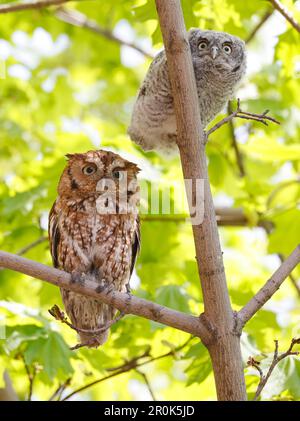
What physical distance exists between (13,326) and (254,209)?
1.88 metres

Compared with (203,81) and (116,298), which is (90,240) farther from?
(203,81)

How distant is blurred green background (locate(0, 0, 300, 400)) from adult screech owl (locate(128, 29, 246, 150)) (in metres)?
0.14

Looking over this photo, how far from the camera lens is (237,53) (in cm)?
353

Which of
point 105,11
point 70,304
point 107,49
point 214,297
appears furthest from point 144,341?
point 107,49

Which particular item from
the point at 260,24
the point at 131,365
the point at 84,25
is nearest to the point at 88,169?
the point at 131,365

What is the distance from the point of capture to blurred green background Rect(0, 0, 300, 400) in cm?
325

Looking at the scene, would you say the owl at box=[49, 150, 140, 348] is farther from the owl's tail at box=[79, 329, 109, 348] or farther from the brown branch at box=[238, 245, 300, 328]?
the brown branch at box=[238, 245, 300, 328]

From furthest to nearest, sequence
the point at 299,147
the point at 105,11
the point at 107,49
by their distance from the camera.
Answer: the point at 107,49, the point at 105,11, the point at 299,147

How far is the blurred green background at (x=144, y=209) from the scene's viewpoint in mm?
3246

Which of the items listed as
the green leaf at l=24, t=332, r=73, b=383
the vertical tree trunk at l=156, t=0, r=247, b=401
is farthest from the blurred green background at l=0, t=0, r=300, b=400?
the vertical tree trunk at l=156, t=0, r=247, b=401

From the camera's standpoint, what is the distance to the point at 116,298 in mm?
2221

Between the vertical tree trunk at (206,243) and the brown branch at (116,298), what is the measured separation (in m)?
0.06

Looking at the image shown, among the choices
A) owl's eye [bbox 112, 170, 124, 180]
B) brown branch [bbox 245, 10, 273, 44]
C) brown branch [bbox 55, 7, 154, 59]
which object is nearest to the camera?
owl's eye [bbox 112, 170, 124, 180]

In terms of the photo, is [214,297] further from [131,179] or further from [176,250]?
[176,250]
